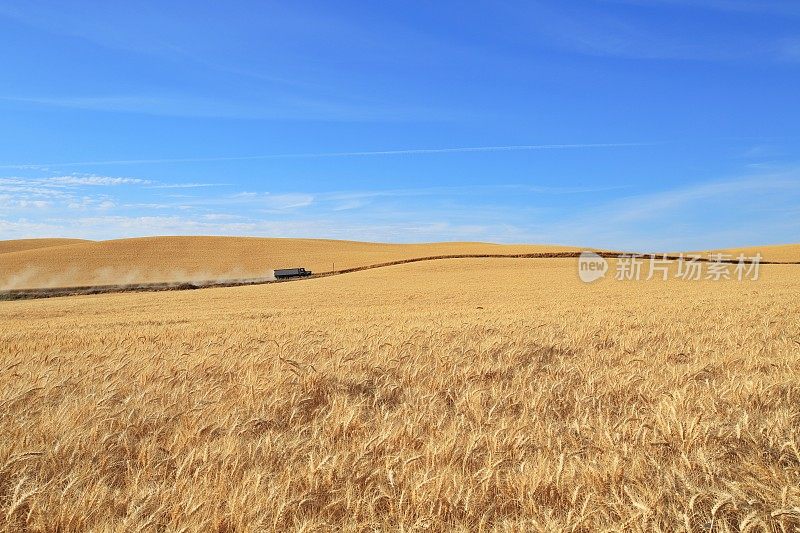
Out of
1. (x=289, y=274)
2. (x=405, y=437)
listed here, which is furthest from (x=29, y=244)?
(x=405, y=437)

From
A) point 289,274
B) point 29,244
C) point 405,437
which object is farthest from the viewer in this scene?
point 29,244

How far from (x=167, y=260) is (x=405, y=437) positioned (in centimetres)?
6819

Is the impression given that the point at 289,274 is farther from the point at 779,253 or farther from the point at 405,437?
the point at 779,253

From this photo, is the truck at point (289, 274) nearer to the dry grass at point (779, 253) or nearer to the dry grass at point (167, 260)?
the dry grass at point (167, 260)

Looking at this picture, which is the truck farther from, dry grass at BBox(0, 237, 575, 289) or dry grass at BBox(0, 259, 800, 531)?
dry grass at BBox(0, 259, 800, 531)

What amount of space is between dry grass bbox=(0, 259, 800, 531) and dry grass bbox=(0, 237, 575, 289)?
52.9 meters

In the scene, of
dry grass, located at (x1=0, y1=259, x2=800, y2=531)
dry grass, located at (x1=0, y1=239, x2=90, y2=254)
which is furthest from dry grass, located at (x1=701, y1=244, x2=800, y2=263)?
dry grass, located at (x1=0, y1=239, x2=90, y2=254)

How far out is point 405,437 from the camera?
12.4 ft

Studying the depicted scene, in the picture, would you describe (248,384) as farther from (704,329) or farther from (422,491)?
(704,329)

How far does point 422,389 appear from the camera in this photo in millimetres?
5246

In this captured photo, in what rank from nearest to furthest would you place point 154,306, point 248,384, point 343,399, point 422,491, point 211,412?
point 422,491 < point 211,412 < point 343,399 < point 248,384 < point 154,306

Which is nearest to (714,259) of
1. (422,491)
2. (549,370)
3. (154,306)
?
(154,306)

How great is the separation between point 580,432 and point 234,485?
2.31 meters

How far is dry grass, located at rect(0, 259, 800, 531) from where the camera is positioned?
2730 mm
